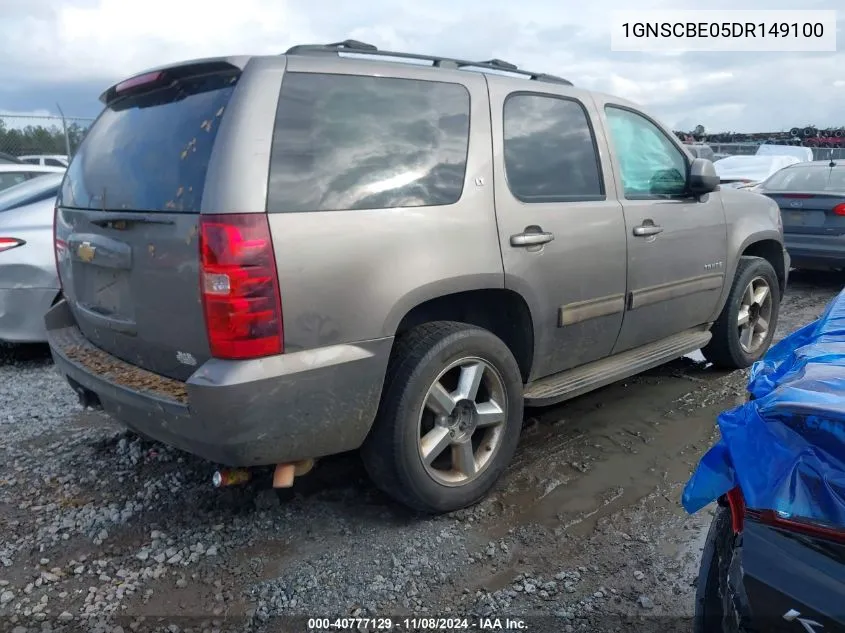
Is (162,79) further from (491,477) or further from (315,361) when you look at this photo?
(491,477)

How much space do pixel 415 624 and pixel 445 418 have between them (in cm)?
87

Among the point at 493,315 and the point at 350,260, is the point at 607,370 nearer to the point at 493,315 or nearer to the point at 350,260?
the point at 493,315

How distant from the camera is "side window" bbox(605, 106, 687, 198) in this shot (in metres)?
3.83

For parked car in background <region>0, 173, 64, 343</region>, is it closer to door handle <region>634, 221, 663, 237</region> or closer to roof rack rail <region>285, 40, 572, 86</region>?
roof rack rail <region>285, 40, 572, 86</region>

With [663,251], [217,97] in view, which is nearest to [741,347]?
[663,251]

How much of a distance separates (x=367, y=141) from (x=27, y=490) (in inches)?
93.4

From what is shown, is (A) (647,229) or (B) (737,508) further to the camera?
(A) (647,229)

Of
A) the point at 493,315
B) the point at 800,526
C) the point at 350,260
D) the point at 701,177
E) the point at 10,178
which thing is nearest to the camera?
the point at 800,526

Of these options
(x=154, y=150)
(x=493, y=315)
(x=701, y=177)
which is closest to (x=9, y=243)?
(x=154, y=150)

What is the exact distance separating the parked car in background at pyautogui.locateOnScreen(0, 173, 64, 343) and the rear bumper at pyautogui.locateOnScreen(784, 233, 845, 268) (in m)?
7.49

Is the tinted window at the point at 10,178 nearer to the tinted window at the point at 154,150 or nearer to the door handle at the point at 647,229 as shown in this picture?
the tinted window at the point at 154,150

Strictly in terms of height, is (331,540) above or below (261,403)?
below

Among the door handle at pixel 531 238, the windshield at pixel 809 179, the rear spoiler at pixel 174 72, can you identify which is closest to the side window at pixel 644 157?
the door handle at pixel 531 238

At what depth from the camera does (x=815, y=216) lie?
773 cm
